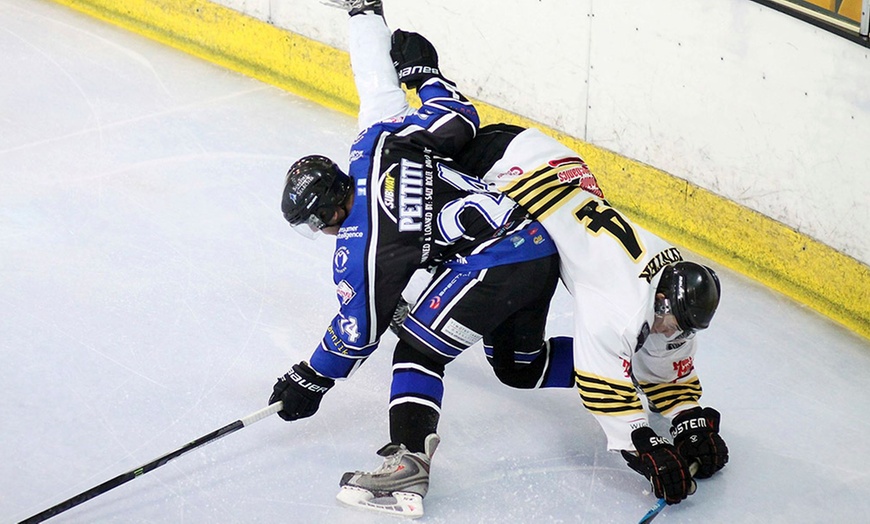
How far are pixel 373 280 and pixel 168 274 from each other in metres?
1.36

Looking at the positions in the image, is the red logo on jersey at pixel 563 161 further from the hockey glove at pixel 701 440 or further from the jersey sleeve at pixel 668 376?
the hockey glove at pixel 701 440

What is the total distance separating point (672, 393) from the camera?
3467 millimetres

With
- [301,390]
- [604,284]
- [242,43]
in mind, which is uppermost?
[604,284]

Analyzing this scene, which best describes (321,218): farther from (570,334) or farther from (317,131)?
(317,131)

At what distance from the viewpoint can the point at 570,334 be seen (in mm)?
4062

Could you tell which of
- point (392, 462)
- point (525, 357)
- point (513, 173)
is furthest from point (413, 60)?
point (392, 462)

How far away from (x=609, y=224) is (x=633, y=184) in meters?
1.41

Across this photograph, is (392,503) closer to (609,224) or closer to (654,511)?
(654,511)

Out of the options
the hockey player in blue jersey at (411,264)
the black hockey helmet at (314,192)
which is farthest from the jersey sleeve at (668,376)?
the black hockey helmet at (314,192)

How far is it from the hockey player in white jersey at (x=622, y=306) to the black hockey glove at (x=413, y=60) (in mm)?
245

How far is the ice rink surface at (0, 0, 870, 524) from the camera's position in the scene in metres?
3.29

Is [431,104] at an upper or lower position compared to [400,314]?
upper

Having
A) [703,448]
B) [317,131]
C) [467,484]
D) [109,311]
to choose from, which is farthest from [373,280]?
[317,131]

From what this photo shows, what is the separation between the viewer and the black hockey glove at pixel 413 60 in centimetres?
354
